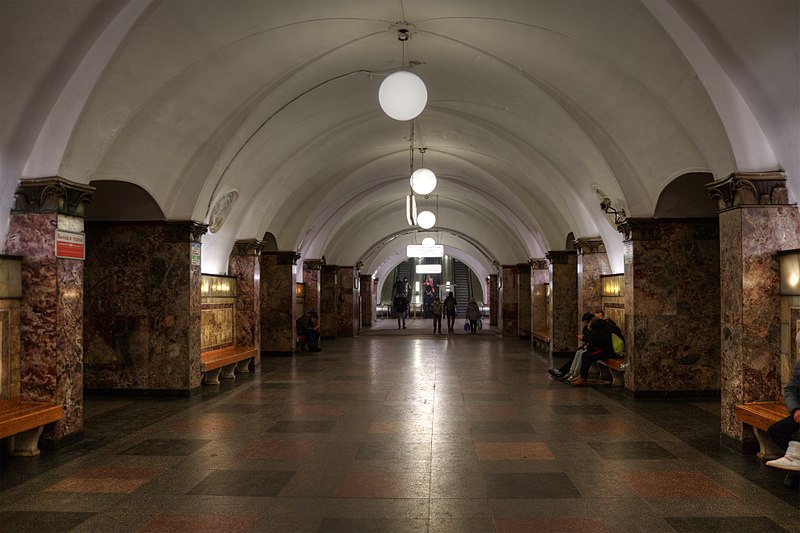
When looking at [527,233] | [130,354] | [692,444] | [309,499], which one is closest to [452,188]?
[527,233]

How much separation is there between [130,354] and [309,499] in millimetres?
5695

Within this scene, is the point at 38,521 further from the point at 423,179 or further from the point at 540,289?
the point at 540,289

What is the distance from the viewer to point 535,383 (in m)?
10.6

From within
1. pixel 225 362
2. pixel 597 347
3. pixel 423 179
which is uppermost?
pixel 423 179

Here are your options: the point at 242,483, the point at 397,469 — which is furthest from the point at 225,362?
the point at 397,469

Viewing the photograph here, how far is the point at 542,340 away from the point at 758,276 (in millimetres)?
10631

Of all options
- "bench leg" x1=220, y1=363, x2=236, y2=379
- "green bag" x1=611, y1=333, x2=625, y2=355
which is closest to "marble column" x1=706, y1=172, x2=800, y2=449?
"green bag" x1=611, y1=333, x2=625, y2=355

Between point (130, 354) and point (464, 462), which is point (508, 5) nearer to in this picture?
point (464, 462)

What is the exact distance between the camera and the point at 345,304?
2248 cm

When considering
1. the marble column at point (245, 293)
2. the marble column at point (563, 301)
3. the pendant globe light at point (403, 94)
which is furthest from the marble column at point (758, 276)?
the marble column at point (245, 293)

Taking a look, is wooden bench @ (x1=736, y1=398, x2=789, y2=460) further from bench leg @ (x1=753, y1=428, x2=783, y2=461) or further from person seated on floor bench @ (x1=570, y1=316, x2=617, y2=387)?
person seated on floor bench @ (x1=570, y1=316, x2=617, y2=387)

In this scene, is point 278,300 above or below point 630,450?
above

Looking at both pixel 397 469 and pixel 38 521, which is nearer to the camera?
pixel 38 521

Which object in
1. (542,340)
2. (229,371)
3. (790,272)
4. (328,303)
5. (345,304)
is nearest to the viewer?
(790,272)
